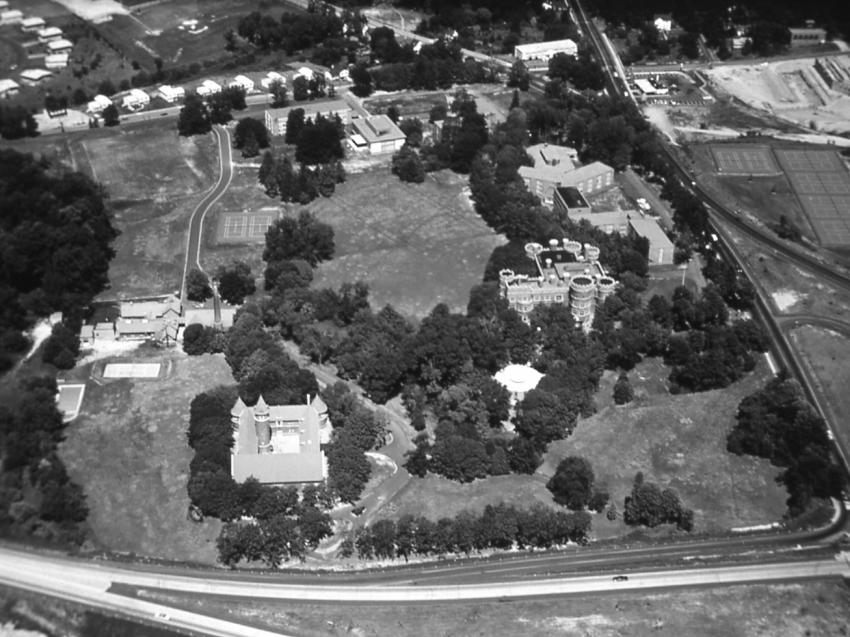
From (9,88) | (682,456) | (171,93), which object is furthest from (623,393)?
(9,88)

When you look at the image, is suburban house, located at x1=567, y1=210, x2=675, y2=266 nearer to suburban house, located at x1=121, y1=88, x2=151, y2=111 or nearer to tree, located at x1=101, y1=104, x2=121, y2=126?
tree, located at x1=101, y1=104, x2=121, y2=126

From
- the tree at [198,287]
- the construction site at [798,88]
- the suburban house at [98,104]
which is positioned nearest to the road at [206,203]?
the tree at [198,287]

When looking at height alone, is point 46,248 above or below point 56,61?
above

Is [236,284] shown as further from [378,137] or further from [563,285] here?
[378,137]

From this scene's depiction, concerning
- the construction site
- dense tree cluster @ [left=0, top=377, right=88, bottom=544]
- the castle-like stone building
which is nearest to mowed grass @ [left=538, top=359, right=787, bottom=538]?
the castle-like stone building

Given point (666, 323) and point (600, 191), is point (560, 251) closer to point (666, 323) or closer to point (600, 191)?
point (666, 323)

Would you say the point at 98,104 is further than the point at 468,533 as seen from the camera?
Yes
